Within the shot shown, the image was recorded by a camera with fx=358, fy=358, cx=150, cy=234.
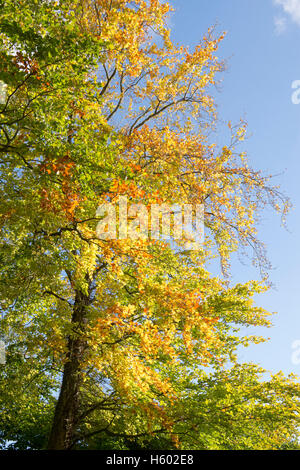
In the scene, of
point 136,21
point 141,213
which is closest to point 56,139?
point 141,213

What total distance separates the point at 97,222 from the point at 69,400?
467cm

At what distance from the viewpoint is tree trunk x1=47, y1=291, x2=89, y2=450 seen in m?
8.87

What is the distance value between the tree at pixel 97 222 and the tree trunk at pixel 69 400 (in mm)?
36

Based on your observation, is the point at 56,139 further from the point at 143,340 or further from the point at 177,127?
the point at 177,127

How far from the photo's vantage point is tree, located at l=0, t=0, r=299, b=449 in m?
5.99

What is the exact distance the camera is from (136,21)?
10.5 metres

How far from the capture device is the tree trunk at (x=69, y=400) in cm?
887

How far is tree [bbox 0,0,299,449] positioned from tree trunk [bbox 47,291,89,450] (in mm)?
36

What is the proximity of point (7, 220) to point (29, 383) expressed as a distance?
480cm

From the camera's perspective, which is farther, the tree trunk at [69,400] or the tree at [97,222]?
the tree trunk at [69,400]

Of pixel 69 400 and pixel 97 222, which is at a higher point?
pixel 97 222

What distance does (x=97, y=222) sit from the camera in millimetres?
8688

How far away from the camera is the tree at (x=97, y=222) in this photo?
5988 millimetres

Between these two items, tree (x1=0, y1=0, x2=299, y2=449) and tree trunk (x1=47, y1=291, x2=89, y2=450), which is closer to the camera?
tree (x1=0, y1=0, x2=299, y2=449)
